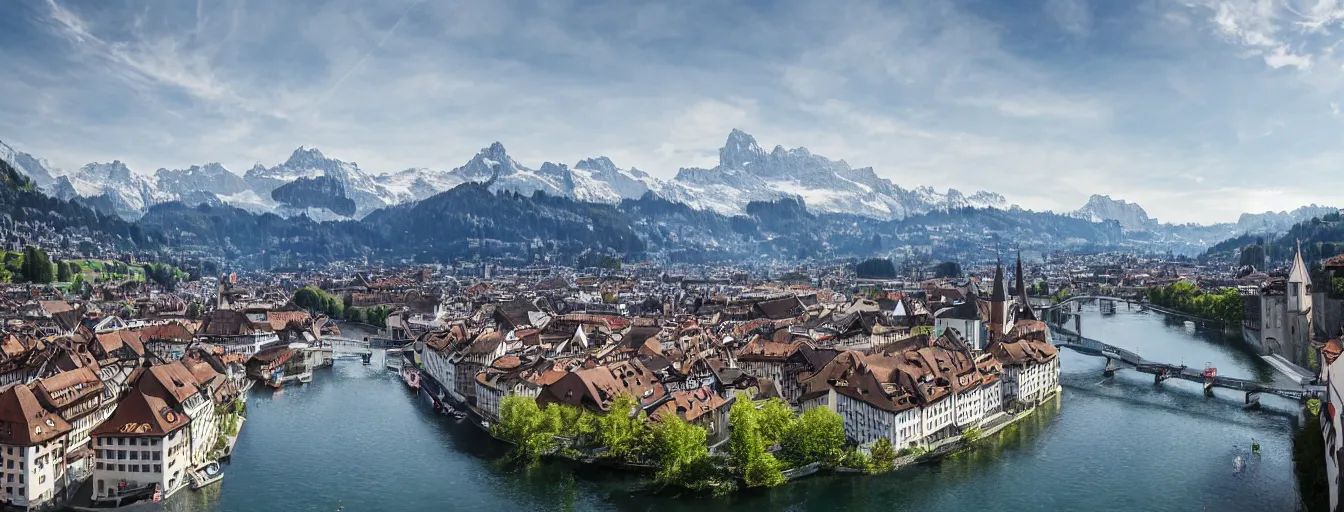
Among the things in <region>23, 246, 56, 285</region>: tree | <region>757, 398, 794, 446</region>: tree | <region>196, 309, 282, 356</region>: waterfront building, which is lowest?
<region>757, 398, 794, 446</region>: tree

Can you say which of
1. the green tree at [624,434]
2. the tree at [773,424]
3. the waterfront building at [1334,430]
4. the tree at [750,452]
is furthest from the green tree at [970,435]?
the green tree at [624,434]

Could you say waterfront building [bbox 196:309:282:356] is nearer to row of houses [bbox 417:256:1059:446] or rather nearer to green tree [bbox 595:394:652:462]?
row of houses [bbox 417:256:1059:446]

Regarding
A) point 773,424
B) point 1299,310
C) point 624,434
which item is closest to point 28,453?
point 624,434

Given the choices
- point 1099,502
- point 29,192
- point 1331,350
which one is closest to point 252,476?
point 1099,502

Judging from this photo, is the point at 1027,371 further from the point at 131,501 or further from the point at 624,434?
the point at 131,501

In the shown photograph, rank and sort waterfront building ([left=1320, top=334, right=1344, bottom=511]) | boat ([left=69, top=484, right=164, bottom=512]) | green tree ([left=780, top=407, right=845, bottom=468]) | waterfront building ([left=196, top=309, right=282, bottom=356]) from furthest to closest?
waterfront building ([left=196, top=309, right=282, bottom=356]) < green tree ([left=780, top=407, right=845, bottom=468]) < boat ([left=69, top=484, right=164, bottom=512]) < waterfront building ([left=1320, top=334, right=1344, bottom=511])

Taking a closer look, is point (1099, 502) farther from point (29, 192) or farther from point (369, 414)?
point (29, 192)

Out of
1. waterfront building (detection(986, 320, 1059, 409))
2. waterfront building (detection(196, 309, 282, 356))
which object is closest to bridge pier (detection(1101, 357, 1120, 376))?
waterfront building (detection(986, 320, 1059, 409))
